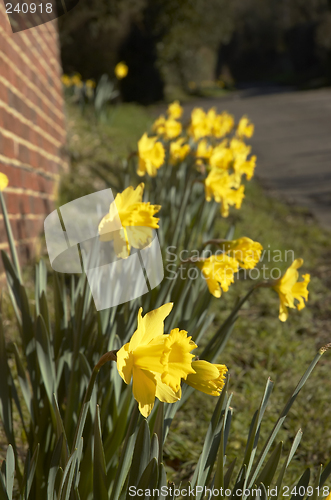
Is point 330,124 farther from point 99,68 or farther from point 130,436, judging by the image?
point 130,436

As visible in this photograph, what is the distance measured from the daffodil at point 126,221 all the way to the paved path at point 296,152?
331 cm

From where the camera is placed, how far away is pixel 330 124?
924 cm

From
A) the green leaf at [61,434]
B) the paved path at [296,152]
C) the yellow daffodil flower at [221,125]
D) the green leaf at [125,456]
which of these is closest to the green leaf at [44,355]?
the green leaf at [61,434]

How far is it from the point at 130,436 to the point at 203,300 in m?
0.61

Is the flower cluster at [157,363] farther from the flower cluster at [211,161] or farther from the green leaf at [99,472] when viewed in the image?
the flower cluster at [211,161]

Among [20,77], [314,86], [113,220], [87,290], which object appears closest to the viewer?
[113,220]

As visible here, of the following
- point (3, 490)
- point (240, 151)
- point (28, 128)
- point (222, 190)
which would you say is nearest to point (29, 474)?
point (3, 490)

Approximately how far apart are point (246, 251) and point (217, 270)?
0.36ft

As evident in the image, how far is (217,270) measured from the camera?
1.08 m

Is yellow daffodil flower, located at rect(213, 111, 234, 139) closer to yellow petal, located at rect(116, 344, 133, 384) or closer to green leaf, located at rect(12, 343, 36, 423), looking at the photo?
green leaf, located at rect(12, 343, 36, 423)

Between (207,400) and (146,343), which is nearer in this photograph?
(146,343)

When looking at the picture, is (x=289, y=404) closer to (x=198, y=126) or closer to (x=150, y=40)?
(x=198, y=126)

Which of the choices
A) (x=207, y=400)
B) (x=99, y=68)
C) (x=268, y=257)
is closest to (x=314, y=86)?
(x=99, y=68)

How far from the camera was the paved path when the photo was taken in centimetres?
489
